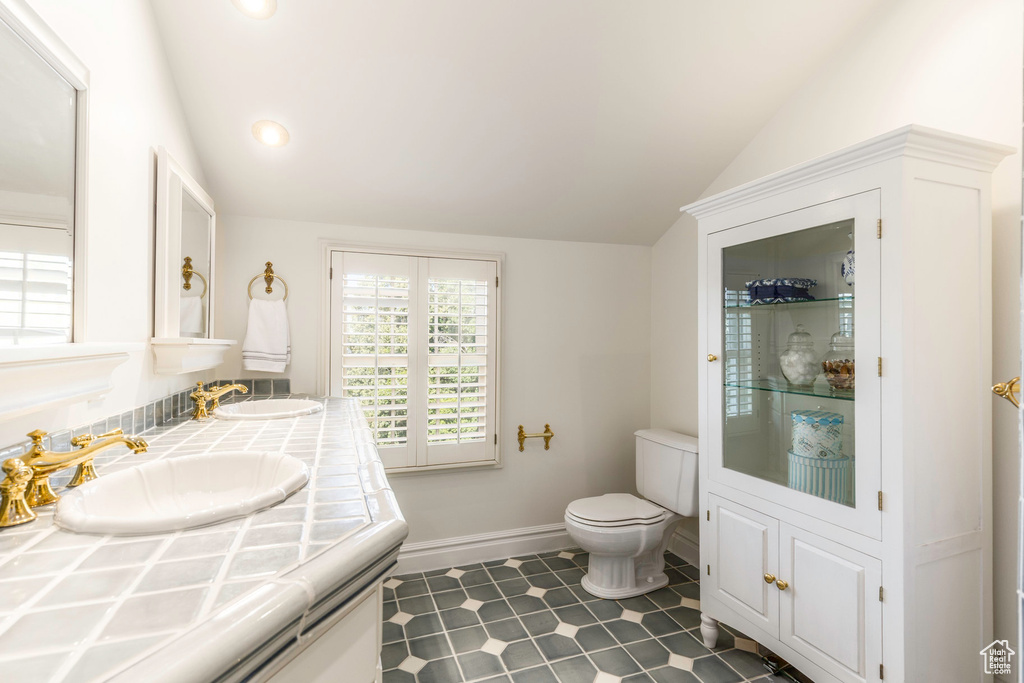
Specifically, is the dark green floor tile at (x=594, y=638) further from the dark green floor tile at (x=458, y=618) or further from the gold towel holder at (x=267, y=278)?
the gold towel holder at (x=267, y=278)

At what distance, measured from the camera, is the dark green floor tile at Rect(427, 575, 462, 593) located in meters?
2.50

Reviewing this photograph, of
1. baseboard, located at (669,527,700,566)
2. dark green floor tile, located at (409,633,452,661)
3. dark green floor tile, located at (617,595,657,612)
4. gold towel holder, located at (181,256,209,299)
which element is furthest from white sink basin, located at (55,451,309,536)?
baseboard, located at (669,527,700,566)

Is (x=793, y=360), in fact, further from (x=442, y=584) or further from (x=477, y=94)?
(x=442, y=584)

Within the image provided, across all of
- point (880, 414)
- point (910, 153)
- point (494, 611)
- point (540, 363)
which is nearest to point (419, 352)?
point (540, 363)

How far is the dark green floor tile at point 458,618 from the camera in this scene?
218 cm

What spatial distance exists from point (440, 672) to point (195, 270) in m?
1.76

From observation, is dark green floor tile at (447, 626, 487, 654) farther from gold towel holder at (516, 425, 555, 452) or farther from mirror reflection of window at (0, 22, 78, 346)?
mirror reflection of window at (0, 22, 78, 346)

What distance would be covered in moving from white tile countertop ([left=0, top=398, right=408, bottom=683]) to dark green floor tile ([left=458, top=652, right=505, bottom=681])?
130 centimetres

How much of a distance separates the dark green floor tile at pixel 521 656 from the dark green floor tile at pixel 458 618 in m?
0.24

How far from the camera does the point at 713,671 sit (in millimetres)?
1867

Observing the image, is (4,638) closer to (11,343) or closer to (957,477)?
(11,343)

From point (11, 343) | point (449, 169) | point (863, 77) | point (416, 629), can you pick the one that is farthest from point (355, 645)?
point (863, 77)

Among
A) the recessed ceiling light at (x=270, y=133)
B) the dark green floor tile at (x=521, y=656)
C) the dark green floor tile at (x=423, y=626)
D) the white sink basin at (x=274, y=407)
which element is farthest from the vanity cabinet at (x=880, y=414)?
the recessed ceiling light at (x=270, y=133)

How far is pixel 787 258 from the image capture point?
1.71m
